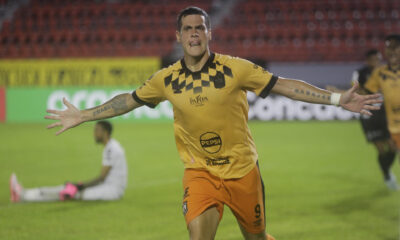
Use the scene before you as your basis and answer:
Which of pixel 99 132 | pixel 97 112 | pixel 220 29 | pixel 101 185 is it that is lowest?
pixel 101 185

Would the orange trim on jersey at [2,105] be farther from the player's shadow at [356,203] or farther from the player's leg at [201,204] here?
the player's leg at [201,204]

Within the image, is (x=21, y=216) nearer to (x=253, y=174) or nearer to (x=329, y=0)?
(x=253, y=174)

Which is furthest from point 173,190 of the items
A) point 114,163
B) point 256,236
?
point 256,236

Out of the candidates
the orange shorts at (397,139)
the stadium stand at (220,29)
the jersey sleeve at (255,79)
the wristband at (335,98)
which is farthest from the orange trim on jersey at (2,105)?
the wristband at (335,98)

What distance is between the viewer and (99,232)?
6910mm

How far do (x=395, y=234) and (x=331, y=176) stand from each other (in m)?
4.28

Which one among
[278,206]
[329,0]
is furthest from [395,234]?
[329,0]

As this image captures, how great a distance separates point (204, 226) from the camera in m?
4.28

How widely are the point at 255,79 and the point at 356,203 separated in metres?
4.92

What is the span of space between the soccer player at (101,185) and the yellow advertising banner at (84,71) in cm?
1379

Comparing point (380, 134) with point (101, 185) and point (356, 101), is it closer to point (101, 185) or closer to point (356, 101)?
point (101, 185)

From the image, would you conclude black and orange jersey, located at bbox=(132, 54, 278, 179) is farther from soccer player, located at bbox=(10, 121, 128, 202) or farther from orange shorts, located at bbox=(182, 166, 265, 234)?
soccer player, located at bbox=(10, 121, 128, 202)

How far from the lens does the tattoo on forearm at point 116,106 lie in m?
4.89

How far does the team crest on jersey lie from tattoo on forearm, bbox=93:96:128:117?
58 centimetres
